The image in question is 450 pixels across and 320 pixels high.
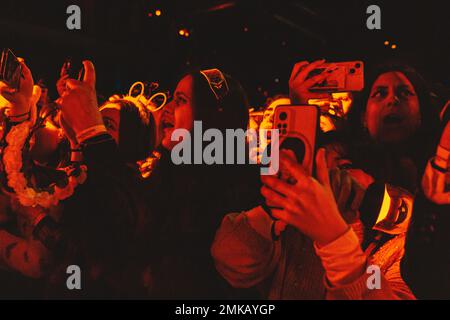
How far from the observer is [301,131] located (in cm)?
156

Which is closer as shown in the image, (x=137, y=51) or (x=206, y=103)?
(x=206, y=103)

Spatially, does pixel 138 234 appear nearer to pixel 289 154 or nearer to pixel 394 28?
pixel 289 154

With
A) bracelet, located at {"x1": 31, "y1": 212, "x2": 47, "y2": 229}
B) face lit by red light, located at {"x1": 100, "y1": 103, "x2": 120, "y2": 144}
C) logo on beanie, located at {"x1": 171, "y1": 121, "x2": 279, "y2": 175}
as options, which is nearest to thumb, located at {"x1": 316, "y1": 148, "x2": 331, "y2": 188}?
logo on beanie, located at {"x1": 171, "y1": 121, "x2": 279, "y2": 175}

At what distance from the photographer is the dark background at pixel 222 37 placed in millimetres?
1595

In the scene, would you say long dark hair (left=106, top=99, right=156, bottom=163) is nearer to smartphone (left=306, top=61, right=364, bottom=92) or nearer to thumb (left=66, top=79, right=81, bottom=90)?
thumb (left=66, top=79, right=81, bottom=90)

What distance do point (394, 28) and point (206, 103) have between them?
57 cm

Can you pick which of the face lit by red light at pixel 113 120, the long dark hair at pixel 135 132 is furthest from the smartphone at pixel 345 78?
the face lit by red light at pixel 113 120

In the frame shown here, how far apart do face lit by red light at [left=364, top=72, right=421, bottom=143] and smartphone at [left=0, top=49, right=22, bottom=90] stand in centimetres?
121

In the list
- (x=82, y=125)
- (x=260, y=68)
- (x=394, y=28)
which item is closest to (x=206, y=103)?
(x=260, y=68)

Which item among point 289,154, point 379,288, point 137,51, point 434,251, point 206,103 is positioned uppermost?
point 137,51

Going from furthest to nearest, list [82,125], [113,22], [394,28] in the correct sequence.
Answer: [113,22] < [82,125] < [394,28]

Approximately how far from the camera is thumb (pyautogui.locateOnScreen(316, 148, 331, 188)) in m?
1.54

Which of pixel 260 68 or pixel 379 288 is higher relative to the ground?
pixel 260 68

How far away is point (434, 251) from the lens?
148 centimetres
